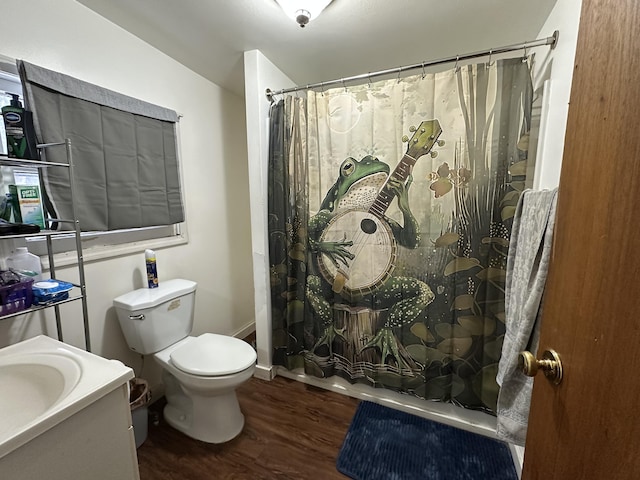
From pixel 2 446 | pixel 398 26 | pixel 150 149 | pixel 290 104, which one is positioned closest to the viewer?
pixel 2 446

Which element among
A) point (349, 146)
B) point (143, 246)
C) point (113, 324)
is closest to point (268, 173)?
point (349, 146)

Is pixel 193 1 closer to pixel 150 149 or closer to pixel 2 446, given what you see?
pixel 150 149

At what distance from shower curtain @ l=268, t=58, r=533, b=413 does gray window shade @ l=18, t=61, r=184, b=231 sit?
648 millimetres

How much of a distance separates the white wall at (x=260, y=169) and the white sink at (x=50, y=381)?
111cm

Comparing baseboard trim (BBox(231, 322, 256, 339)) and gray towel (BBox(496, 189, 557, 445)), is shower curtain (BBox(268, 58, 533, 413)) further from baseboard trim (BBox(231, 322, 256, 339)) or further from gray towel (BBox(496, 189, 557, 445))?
baseboard trim (BBox(231, 322, 256, 339))

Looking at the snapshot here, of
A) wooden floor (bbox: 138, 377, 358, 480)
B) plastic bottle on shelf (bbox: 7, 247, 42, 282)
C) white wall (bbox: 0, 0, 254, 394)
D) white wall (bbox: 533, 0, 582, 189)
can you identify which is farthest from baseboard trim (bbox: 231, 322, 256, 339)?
white wall (bbox: 533, 0, 582, 189)

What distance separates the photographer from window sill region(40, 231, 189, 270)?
129 centimetres

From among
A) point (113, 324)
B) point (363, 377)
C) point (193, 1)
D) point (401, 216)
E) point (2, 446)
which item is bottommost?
point (363, 377)

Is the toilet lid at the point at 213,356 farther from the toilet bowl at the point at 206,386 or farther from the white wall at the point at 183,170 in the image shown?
the white wall at the point at 183,170

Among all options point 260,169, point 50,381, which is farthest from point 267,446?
point 260,169

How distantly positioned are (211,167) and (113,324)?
1.20 m

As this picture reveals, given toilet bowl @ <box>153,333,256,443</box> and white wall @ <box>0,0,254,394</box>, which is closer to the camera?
white wall @ <box>0,0,254,394</box>

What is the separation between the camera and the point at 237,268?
2.45 m

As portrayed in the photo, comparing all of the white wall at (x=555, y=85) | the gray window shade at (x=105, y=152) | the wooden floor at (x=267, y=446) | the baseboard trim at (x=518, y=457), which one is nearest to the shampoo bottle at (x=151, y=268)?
the gray window shade at (x=105, y=152)
